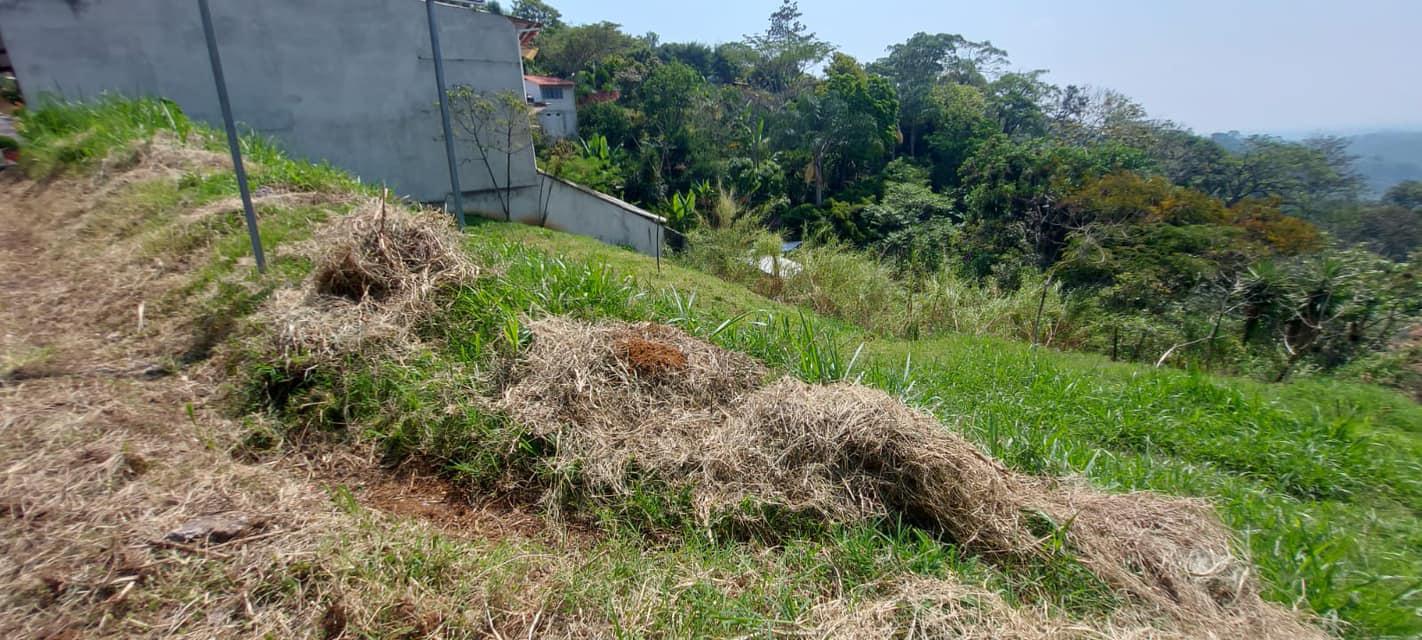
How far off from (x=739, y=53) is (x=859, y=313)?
32487mm

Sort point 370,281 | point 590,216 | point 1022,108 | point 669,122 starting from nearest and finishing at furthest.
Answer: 1. point 370,281
2. point 590,216
3. point 669,122
4. point 1022,108

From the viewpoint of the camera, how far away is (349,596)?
6.19 feet

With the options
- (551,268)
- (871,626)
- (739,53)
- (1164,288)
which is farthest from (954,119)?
(871,626)

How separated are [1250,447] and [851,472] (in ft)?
10.7

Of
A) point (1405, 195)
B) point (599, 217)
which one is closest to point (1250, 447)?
point (599, 217)

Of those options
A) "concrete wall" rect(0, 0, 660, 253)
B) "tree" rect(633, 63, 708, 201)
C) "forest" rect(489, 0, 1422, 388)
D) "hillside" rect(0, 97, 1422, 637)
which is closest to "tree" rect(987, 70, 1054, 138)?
"forest" rect(489, 0, 1422, 388)

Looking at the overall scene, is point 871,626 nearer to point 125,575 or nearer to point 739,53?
point 125,575

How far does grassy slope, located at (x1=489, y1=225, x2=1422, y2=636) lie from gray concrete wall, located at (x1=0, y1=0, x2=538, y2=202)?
775 cm

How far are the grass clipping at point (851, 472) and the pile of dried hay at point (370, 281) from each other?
898mm

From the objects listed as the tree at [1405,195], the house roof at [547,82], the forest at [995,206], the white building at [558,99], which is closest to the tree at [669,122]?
the forest at [995,206]

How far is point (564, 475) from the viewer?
2.77 m

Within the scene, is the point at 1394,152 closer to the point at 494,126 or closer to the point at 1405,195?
the point at 1405,195

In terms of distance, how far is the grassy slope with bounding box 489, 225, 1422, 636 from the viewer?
268 cm

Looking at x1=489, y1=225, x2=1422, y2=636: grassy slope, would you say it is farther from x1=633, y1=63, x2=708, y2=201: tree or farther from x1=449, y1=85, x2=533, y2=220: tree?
x1=633, y1=63, x2=708, y2=201: tree
